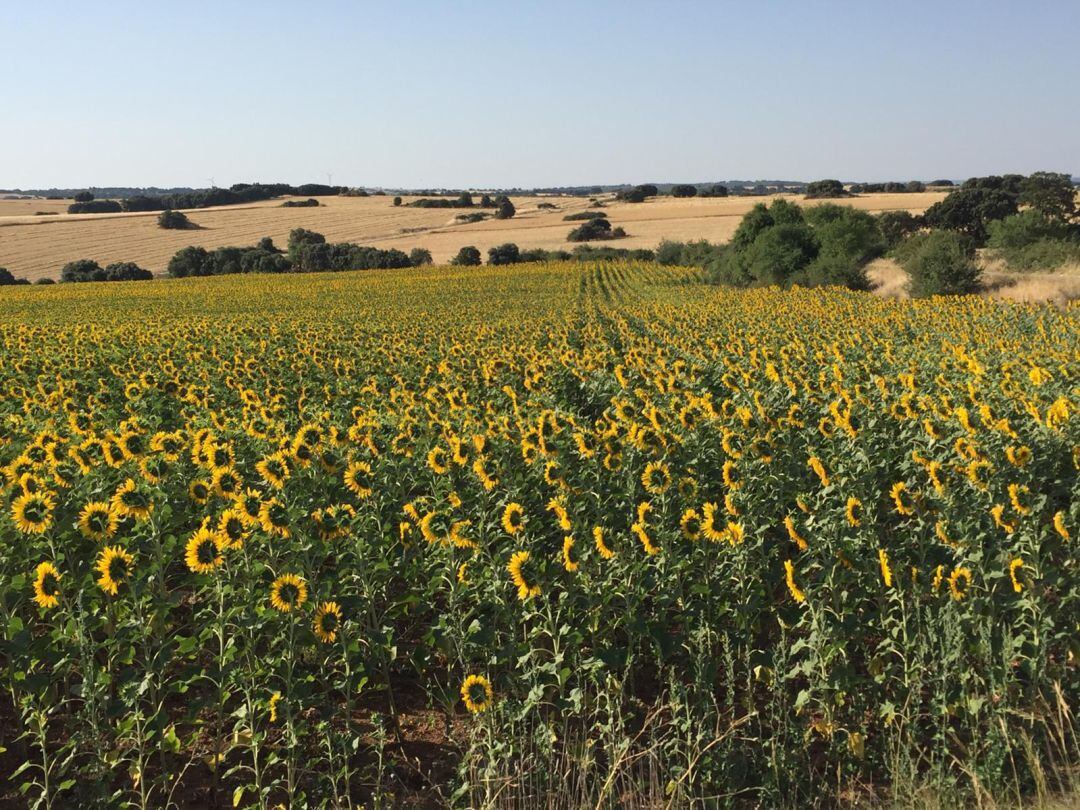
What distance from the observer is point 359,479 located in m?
6.28

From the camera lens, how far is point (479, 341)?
808 inches

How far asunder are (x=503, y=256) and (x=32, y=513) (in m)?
66.6

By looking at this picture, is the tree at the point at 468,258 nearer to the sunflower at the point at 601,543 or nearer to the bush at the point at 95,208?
the bush at the point at 95,208

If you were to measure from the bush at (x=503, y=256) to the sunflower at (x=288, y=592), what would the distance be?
66.2m

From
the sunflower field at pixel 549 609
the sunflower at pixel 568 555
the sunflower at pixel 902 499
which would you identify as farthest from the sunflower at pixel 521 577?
the sunflower at pixel 902 499

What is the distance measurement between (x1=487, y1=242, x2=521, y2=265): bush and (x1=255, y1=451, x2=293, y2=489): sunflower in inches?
2554

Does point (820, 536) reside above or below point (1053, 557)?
above

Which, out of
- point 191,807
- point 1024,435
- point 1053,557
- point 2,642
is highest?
point 1024,435

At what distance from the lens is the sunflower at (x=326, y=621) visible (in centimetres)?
473

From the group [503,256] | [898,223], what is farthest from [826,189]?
[503,256]

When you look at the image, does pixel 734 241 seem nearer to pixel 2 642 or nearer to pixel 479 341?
pixel 479 341

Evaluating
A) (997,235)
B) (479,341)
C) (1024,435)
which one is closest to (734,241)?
(997,235)

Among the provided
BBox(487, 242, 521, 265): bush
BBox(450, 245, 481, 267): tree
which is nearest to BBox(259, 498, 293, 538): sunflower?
BBox(487, 242, 521, 265): bush

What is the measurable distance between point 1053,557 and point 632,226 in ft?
298
